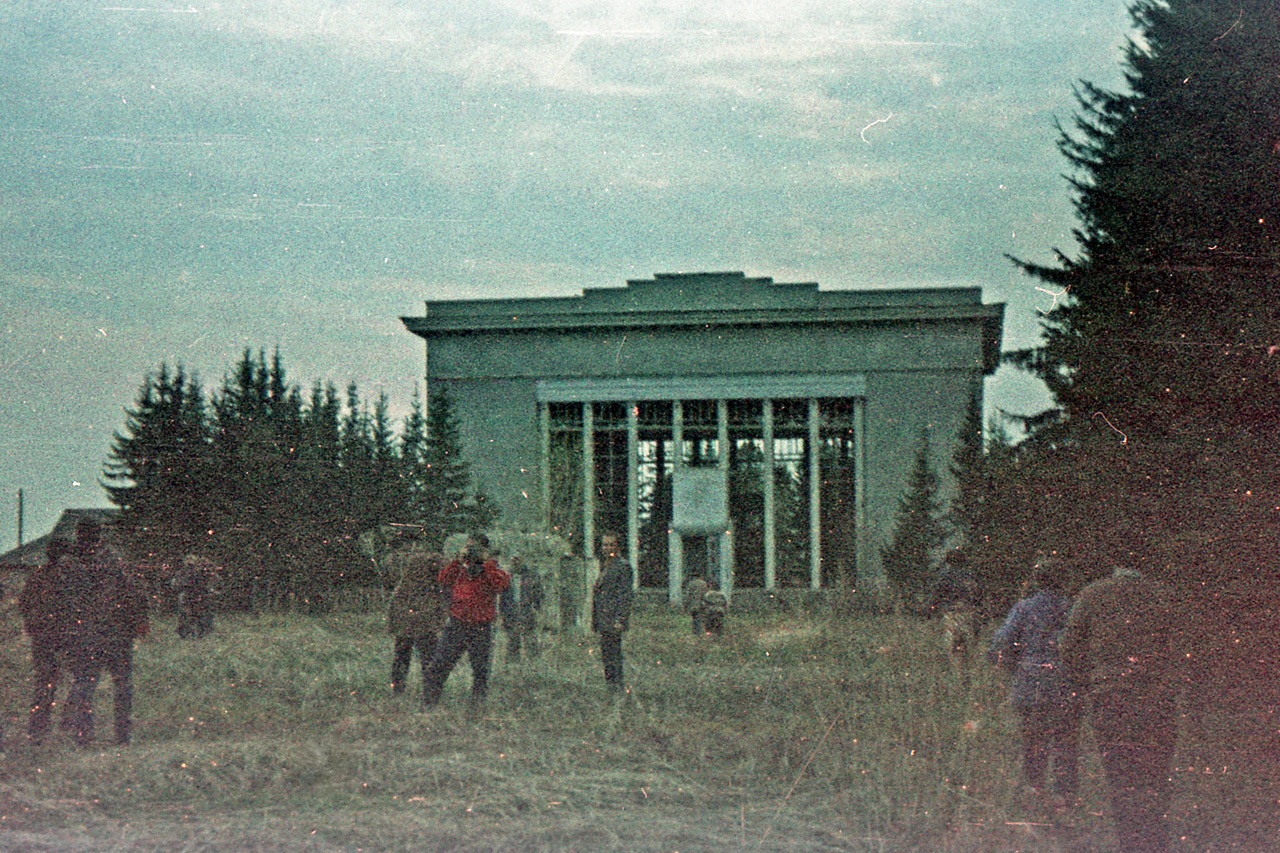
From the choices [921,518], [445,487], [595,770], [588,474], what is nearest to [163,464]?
[595,770]

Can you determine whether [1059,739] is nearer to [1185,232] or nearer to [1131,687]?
[1131,687]

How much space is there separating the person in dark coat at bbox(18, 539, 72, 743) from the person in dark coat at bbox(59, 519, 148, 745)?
78 mm

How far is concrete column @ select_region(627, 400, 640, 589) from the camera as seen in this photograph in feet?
191

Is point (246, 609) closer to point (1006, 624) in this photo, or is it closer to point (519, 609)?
point (519, 609)

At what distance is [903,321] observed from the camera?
55.6m

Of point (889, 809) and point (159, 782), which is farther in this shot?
point (159, 782)

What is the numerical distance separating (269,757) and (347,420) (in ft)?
99.9

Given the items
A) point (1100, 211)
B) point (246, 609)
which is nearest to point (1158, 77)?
point (1100, 211)

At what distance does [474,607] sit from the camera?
10344mm

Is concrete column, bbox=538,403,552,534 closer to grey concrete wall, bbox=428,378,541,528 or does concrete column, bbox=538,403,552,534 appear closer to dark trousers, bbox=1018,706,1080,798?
grey concrete wall, bbox=428,378,541,528

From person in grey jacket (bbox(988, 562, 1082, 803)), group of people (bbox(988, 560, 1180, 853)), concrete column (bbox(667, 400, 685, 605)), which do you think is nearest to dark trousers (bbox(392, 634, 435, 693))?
person in grey jacket (bbox(988, 562, 1082, 803))

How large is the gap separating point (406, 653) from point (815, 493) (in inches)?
1934

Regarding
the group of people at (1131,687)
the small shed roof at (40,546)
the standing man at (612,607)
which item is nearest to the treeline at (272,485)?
the small shed roof at (40,546)

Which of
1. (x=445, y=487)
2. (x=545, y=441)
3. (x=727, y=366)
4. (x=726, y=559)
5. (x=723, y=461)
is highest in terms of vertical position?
(x=727, y=366)
